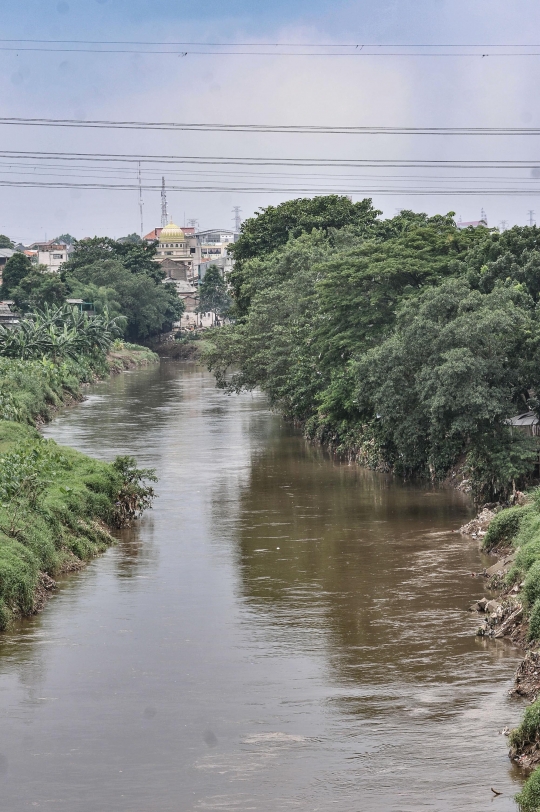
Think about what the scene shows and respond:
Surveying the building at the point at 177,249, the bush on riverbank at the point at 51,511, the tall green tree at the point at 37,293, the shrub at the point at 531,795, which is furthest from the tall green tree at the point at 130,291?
the shrub at the point at 531,795

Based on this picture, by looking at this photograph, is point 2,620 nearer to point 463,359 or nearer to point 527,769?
point 527,769

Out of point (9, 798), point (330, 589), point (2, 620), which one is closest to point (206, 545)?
point (330, 589)

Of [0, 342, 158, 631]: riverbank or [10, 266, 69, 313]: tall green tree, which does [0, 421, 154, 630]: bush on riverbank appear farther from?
[10, 266, 69, 313]: tall green tree

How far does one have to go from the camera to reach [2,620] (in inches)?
811

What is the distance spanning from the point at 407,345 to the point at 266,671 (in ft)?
48.3

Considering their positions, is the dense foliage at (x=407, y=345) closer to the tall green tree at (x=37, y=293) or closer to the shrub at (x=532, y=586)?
the shrub at (x=532, y=586)

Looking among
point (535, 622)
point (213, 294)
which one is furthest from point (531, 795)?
point (213, 294)

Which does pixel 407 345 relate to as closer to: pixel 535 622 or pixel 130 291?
pixel 535 622

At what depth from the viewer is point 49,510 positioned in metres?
25.4

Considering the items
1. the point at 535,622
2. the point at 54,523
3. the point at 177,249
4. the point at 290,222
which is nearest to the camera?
the point at 535,622

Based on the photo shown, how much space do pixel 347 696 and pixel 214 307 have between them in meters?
110

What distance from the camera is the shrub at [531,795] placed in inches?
519

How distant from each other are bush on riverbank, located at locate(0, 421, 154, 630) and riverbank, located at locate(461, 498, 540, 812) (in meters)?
8.85

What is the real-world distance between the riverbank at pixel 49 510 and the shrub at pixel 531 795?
10716 millimetres
